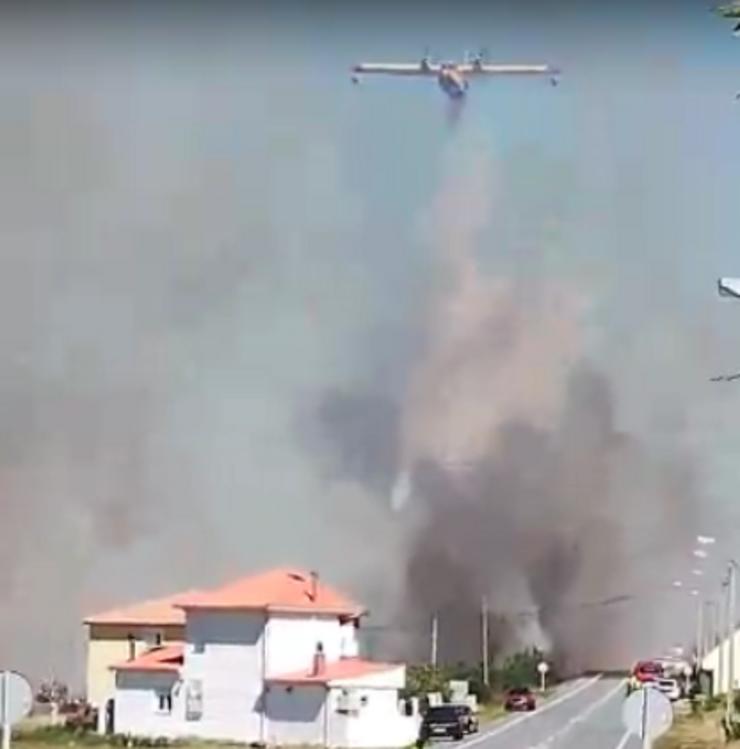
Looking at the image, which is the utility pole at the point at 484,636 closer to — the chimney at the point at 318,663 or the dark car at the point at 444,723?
the dark car at the point at 444,723

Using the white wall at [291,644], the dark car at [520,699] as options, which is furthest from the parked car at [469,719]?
the white wall at [291,644]

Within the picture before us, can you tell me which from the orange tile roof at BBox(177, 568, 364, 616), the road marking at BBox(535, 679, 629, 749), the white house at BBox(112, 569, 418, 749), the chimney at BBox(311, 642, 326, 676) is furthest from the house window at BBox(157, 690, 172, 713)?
the road marking at BBox(535, 679, 629, 749)

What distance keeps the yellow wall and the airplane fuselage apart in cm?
211

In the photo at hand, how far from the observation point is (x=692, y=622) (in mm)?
5957

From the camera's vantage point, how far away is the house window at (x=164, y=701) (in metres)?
5.60

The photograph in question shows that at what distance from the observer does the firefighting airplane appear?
6.02 metres

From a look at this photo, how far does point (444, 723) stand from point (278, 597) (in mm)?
674

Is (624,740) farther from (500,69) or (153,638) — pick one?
(500,69)

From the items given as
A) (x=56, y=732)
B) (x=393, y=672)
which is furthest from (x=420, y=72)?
(x=56, y=732)

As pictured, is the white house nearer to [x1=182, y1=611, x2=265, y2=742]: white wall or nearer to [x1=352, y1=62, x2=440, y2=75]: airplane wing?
[x1=182, y1=611, x2=265, y2=742]: white wall

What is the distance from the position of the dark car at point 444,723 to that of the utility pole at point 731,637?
2.94 ft

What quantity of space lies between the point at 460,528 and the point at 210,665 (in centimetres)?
117

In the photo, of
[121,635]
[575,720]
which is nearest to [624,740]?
[575,720]

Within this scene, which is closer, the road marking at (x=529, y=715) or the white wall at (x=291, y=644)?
the white wall at (x=291, y=644)
